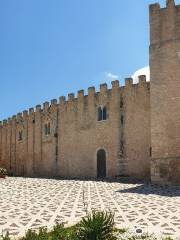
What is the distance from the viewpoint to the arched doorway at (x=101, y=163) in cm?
2352

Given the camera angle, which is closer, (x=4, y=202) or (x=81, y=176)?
(x=4, y=202)

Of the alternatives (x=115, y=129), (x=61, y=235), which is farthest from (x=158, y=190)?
(x=61, y=235)

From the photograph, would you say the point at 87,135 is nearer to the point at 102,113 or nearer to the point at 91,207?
the point at 102,113

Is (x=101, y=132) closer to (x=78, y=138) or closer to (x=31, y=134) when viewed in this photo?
(x=78, y=138)

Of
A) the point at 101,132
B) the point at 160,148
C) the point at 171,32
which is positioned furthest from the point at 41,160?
the point at 171,32

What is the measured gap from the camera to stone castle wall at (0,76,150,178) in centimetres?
2195

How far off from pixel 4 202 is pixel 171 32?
11796mm

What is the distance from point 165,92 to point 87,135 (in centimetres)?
786

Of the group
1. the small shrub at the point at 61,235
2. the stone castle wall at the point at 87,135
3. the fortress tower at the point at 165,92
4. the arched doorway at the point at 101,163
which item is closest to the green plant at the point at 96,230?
the small shrub at the point at 61,235

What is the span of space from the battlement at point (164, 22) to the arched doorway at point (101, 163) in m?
7.95

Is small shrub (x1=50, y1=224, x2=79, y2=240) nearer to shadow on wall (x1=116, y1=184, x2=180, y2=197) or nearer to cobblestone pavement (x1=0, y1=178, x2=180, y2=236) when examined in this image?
cobblestone pavement (x1=0, y1=178, x2=180, y2=236)

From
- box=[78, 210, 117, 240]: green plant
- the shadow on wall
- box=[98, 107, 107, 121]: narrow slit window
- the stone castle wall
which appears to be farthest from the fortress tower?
box=[78, 210, 117, 240]: green plant

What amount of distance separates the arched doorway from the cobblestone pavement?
715cm

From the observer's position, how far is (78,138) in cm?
2555
